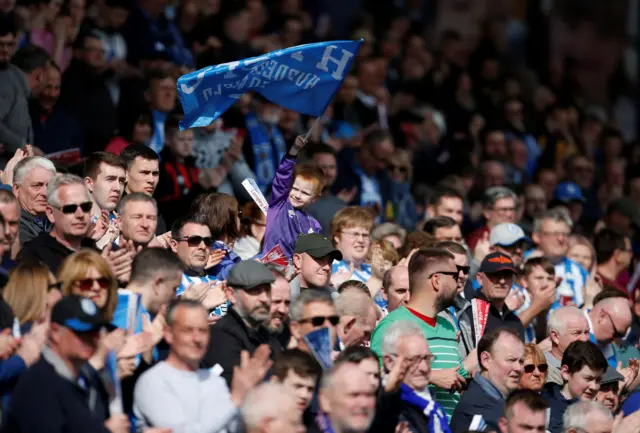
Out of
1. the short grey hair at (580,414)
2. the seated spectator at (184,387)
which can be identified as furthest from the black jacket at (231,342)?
the short grey hair at (580,414)

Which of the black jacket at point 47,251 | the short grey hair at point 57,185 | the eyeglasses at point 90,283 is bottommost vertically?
the black jacket at point 47,251

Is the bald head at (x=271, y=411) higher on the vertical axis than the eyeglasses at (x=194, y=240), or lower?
higher

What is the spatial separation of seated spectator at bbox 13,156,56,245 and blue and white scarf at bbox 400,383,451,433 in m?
3.00

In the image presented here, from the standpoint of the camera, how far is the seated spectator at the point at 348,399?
8062 millimetres

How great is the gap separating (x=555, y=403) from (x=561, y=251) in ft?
13.6

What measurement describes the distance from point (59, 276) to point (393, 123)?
10.4 m

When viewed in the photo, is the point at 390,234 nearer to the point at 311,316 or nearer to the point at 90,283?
the point at 311,316

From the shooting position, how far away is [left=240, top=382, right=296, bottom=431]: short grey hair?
25.0 ft

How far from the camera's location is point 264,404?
767 cm

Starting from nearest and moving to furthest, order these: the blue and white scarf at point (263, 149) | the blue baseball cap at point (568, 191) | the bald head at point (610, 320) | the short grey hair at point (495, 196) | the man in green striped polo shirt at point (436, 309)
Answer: the man in green striped polo shirt at point (436, 309) → the bald head at point (610, 320) → the blue and white scarf at point (263, 149) → the short grey hair at point (495, 196) → the blue baseball cap at point (568, 191)

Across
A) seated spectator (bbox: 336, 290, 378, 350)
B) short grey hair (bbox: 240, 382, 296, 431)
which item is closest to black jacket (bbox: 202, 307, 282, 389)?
seated spectator (bbox: 336, 290, 378, 350)

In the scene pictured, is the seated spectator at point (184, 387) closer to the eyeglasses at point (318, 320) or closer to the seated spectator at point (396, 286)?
the eyeglasses at point (318, 320)

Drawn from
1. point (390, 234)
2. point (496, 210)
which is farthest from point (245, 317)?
point (496, 210)

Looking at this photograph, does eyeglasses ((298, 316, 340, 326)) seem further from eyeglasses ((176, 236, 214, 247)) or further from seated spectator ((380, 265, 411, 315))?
seated spectator ((380, 265, 411, 315))
